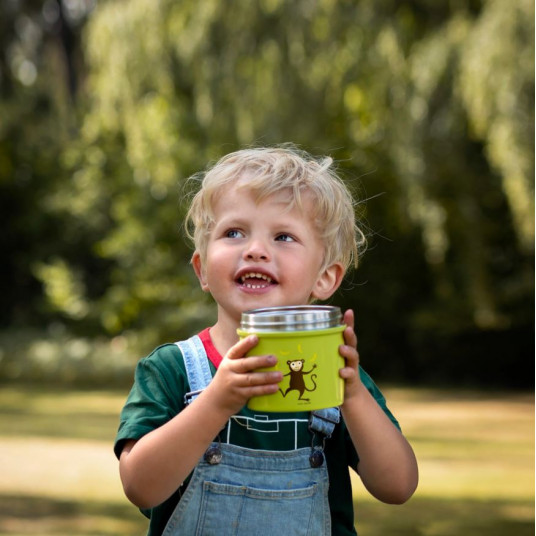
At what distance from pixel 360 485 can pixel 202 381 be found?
3.78 meters

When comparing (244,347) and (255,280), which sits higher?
(255,280)

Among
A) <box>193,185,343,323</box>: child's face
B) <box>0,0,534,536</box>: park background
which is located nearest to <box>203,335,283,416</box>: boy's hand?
<box>193,185,343,323</box>: child's face

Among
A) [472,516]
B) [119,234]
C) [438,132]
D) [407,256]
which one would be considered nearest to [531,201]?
[438,132]

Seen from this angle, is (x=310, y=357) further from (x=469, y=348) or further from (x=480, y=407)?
(x=469, y=348)

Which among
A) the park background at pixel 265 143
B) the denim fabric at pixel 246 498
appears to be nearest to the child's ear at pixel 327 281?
the denim fabric at pixel 246 498

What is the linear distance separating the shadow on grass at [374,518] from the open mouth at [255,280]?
270cm

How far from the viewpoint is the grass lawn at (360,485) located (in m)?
4.25

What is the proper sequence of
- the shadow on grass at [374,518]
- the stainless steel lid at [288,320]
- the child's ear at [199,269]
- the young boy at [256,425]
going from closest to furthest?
1. the stainless steel lid at [288,320]
2. the young boy at [256,425]
3. the child's ear at [199,269]
4. the shadow on grass at [374,518]

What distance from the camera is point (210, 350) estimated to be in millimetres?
1764

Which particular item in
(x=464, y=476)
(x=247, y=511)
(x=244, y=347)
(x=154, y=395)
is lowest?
(x=464, y=476)

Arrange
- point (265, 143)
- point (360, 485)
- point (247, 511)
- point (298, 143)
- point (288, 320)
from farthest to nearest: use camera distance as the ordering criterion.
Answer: point (265, 143) < point (298, 143) < point (360, 485) < point (247, 511) < point (288, 320)

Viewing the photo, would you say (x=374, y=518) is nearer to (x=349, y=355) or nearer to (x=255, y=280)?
(x=255, y=280)

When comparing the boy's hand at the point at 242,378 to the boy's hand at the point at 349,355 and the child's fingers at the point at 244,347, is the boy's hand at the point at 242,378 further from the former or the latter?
the boy's hand at the point at 349,355

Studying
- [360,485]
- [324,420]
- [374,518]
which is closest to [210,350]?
[324,420]
